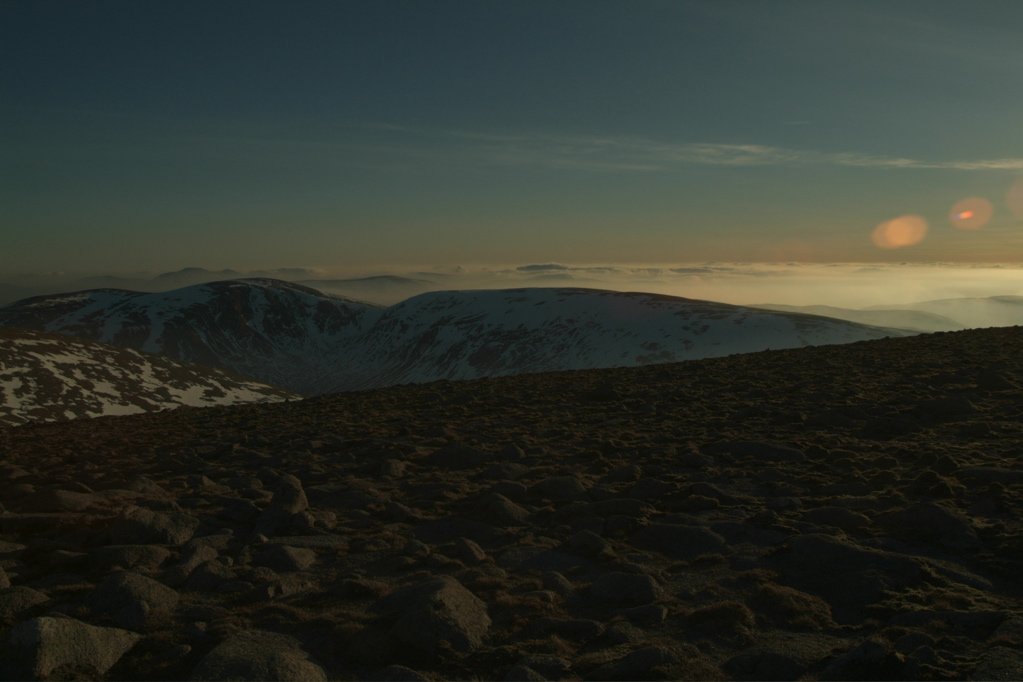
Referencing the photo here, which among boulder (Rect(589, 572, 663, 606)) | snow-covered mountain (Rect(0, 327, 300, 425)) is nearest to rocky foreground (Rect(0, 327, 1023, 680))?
boulder (Rect(589, 572, 663, 606))

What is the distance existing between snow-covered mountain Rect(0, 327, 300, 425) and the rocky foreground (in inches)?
2674

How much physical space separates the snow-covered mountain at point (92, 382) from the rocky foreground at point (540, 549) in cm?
6793

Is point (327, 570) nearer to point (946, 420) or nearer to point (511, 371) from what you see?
point (946, 420)

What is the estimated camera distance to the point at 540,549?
1035cm

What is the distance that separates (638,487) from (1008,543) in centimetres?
600

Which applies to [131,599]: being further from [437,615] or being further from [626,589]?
[626,589]

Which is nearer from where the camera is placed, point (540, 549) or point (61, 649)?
point (61, 649)

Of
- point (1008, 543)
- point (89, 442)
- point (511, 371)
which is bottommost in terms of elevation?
point (511, 371)

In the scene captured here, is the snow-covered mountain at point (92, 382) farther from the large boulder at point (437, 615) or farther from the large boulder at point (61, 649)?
the large boulder at point (437, 615)

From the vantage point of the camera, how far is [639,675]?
6.52 metres

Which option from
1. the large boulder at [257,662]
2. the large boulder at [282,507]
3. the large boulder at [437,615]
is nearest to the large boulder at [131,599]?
the large boulder at [257,662]

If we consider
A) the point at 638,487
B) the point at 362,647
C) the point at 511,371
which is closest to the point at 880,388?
the point at 638,487

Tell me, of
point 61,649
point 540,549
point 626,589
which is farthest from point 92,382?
point 626,589

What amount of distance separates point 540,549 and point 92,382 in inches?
3836
